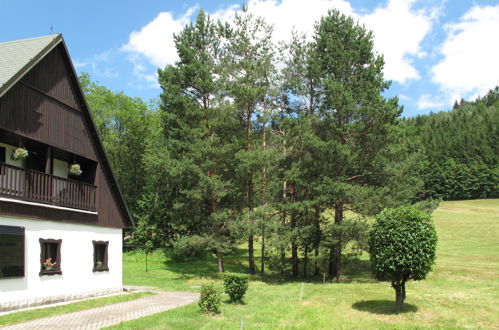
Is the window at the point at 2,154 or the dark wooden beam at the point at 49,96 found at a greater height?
the dark wooden beam at the point at 49,96

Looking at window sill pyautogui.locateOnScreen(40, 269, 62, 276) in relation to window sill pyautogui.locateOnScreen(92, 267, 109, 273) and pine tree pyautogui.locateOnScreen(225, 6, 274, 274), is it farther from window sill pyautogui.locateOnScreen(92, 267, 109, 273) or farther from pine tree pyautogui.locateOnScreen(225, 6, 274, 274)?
pine tree pyautogui.locateOnScreen(225, 6, 274, 274)

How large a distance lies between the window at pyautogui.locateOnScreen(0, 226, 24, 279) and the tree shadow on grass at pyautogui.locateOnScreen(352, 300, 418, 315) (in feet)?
38.2

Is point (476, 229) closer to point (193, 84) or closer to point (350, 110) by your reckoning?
point (350, 110)

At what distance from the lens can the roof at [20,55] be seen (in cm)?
1419

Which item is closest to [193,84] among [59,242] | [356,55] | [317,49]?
[317,49]

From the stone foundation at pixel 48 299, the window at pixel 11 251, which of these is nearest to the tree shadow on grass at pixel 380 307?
the stone foundation at pixel 48 299

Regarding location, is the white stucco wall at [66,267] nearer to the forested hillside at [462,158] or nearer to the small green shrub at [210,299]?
the small green shrub at [210,299]

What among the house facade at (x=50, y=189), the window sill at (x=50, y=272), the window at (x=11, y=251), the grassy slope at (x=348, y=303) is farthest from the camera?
the window sill at (x=50, y=272)

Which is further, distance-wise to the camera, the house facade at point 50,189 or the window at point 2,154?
the window at point 2,154

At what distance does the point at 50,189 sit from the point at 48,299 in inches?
152

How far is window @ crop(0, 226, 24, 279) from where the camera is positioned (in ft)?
45.0

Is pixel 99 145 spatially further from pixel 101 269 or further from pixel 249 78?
pixel 249 78

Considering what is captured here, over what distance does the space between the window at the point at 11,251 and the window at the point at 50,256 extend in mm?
1128

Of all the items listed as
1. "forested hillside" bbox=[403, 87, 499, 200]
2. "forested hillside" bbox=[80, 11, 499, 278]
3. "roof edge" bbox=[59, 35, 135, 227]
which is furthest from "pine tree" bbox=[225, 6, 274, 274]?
"forested hillside" bbox=[403, 87, 499, 200]
